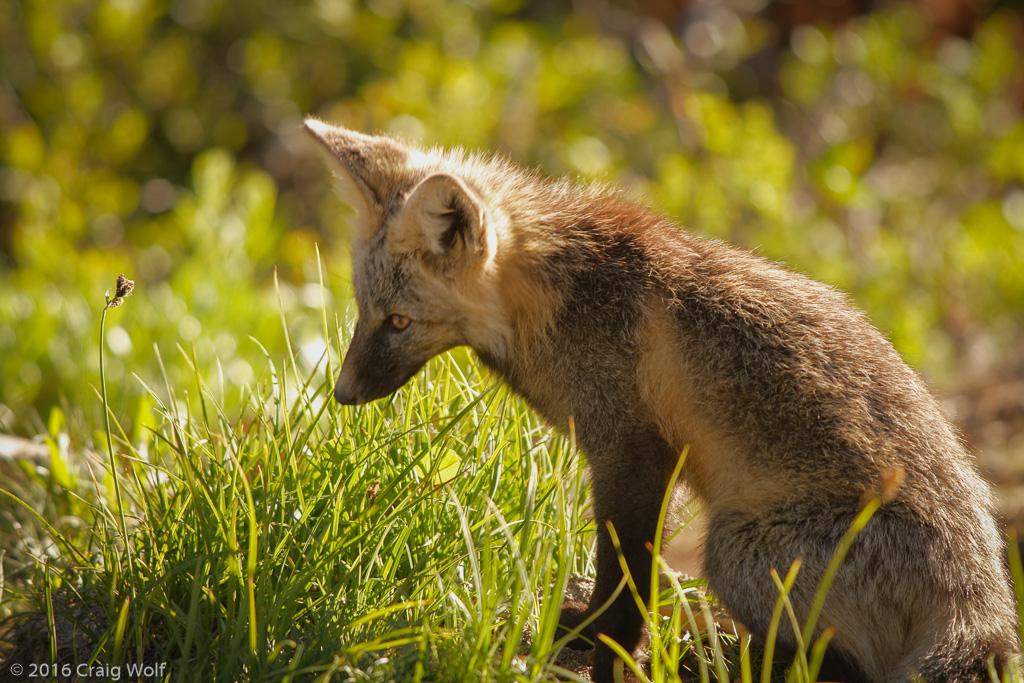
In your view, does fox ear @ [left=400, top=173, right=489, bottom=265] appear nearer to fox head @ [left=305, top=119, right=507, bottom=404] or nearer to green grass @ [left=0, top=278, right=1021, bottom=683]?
fox head @ [left=305, top=119, right=507, bottom=404]

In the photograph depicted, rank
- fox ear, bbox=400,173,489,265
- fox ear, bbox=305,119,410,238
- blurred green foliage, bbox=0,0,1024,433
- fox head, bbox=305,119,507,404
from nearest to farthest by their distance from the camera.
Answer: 1. fox ear, bbox=400,173,489,265
2. fox head, bbox=305,119,507,404
3. fox ear, bbox=305,119,410,238
4. blurred green foliage, bbox=0,0,1024,433

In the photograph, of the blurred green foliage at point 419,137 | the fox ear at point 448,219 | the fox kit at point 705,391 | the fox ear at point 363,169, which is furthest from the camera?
the blurred green foliage at point 419,137

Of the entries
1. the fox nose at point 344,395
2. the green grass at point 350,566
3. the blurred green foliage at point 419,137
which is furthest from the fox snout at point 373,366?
the blurred green foliage at point 419,137

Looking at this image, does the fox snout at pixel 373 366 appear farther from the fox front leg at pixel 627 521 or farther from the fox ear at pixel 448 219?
the fox front leg at pixel 627 521

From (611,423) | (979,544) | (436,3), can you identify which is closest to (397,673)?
(611,423)

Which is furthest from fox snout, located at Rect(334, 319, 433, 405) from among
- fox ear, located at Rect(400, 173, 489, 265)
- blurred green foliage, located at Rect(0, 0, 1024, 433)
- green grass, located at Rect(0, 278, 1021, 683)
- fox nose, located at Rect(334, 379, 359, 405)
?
blurred green foliage, located at Rect(0, 0, 1024, 433)

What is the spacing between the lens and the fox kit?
2.83 metres

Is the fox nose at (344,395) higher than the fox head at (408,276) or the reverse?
the reverse

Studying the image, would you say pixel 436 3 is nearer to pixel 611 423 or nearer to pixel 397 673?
pixel 611 423

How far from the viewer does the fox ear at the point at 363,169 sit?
137 inches

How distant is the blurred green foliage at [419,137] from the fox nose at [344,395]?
8.15ft

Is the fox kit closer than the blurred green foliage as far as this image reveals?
Yes

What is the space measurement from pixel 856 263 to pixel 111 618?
22.9 ft

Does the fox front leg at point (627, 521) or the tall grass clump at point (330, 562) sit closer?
the tall grass clump at point (330, 562)
